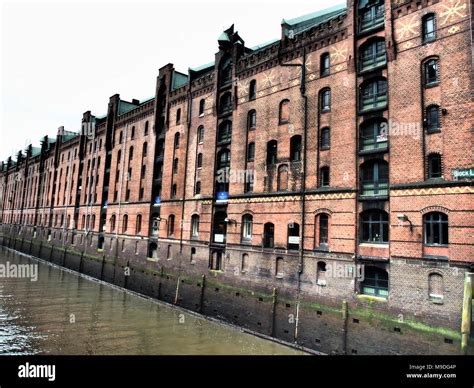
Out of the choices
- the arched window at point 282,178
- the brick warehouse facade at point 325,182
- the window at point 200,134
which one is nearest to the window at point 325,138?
the brick warehouse facade at point 325,182

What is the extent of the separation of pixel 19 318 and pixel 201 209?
13.4m

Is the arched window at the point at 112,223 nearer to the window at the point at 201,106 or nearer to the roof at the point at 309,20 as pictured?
the window at the point at 201,106

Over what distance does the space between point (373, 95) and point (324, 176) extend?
4.66 m

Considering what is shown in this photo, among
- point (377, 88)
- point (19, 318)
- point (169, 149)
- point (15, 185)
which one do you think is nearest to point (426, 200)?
point (377, 88)

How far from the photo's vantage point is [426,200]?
49.1 ft

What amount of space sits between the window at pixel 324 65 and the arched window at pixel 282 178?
553cm

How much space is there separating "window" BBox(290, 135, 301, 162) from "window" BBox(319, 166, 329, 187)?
197 centimetres

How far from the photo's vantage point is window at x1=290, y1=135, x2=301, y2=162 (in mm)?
20844

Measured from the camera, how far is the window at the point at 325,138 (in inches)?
757

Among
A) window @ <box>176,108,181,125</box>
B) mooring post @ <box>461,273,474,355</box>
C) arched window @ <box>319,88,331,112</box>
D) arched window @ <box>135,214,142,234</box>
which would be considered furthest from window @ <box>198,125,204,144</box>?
mooring post @ <box>461,273,474,355</box>

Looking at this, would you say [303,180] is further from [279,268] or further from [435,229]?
[435,229]

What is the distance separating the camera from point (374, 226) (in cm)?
1697

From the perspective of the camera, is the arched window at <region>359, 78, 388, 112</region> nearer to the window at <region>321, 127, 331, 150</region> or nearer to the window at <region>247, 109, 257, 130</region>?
the window at <region>321, 127, 331, 150</region>
